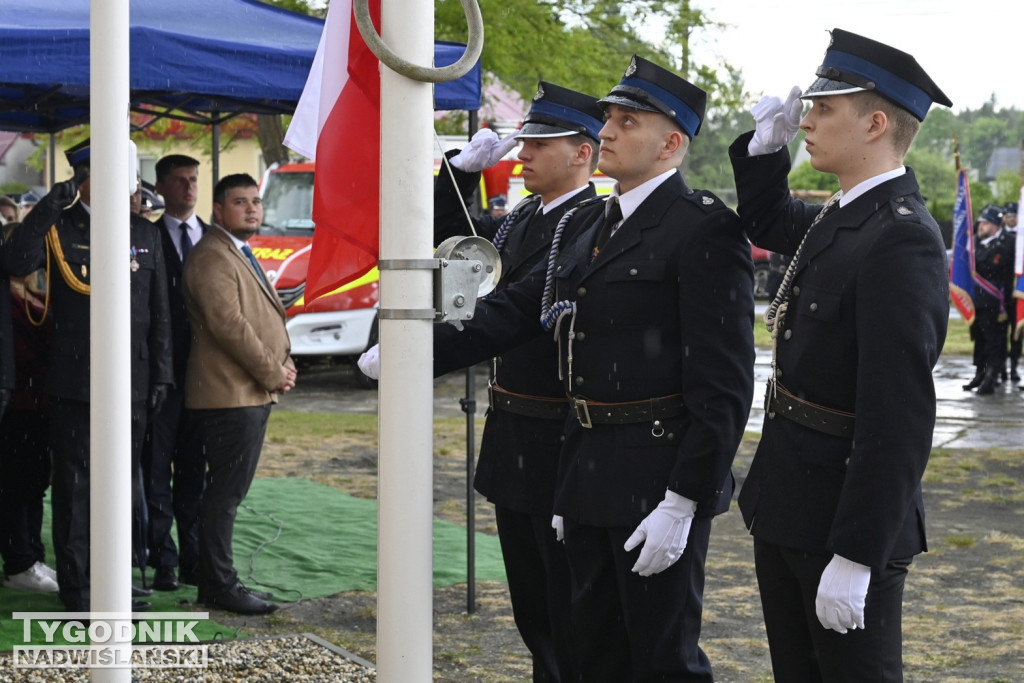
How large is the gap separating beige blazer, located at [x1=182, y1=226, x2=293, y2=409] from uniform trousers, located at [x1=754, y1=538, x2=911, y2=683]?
11.3 ft

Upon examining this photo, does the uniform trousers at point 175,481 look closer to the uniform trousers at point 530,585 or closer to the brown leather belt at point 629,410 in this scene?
the uniform trousers at point 530,585

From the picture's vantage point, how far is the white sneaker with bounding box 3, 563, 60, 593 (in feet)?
20.2

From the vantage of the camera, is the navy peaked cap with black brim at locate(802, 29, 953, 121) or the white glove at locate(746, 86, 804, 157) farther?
the white glove at locate(746, 86, 804, 157)

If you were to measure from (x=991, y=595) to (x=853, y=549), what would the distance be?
13.2 feet

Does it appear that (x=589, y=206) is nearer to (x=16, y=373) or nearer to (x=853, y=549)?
(x=853, y=549)

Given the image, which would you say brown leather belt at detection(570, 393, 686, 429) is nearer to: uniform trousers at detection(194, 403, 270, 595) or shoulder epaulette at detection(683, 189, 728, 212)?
shoulder epaulette at detection(683, 189, 728, 212)

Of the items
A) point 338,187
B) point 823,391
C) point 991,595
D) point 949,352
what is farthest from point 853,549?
point 949,352

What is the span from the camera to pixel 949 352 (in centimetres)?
2000

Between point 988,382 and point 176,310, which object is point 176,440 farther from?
point 988,382

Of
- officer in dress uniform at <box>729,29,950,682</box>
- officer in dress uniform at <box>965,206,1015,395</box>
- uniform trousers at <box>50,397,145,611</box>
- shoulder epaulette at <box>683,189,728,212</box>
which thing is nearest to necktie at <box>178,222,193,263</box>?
uniform trousers at <box>50,397,145,611</box>

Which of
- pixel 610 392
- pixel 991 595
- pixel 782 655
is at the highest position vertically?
pixel 610 392

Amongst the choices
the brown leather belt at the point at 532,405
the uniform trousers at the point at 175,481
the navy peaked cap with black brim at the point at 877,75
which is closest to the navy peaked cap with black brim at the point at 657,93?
the navy peaked cap with black brim at the point at 877,75

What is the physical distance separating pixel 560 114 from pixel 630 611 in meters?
1.71

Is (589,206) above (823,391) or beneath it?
above
